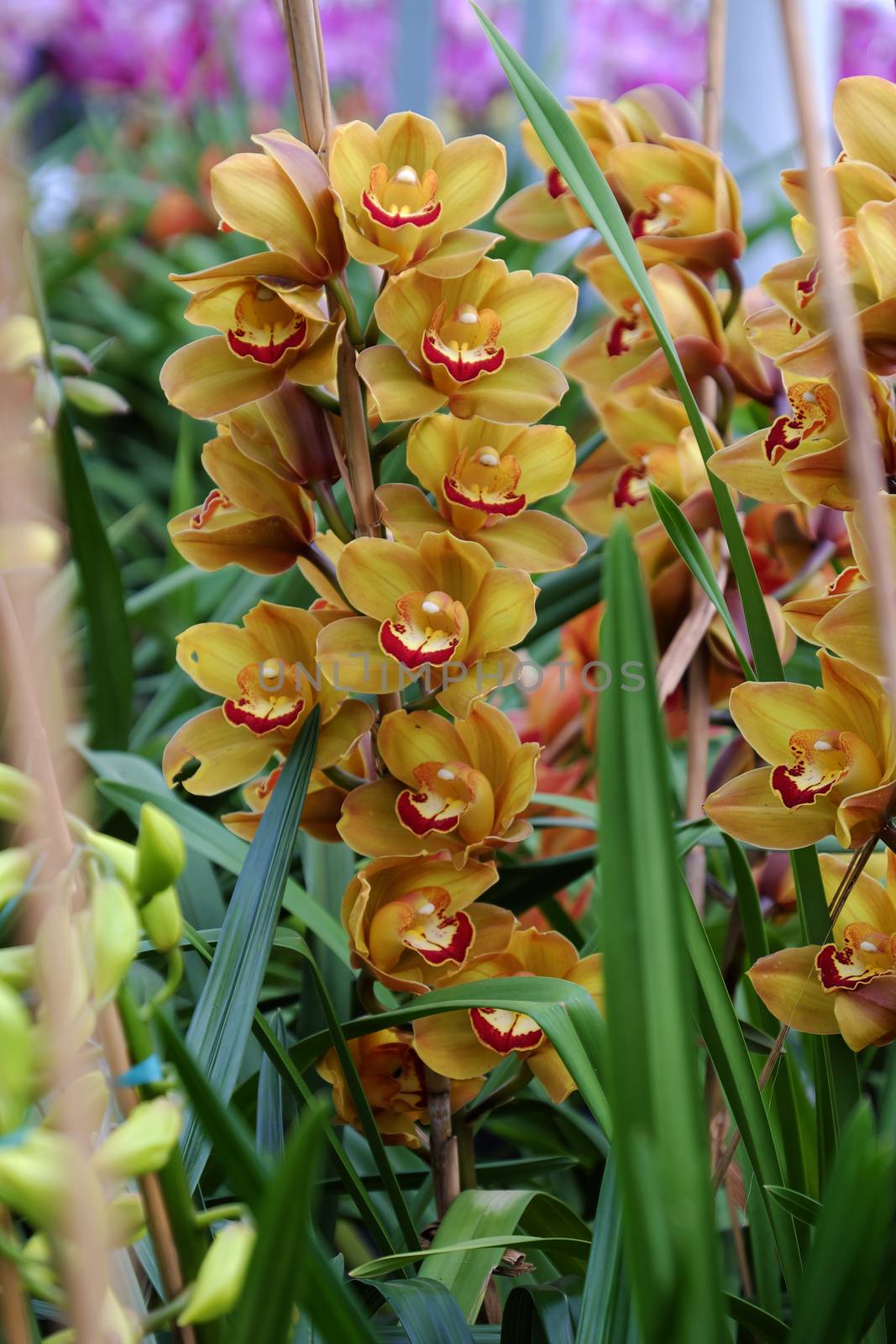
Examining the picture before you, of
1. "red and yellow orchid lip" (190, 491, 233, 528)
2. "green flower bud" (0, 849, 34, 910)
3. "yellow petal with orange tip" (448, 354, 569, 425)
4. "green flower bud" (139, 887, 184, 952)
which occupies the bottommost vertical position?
"green flower bud" (139, 887, 184, 952)

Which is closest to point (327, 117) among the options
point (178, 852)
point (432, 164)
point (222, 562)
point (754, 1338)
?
point (432, 164)

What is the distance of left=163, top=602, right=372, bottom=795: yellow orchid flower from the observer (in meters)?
0.42

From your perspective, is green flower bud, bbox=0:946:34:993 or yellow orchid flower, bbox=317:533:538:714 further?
yellow orchid flower, bbox=317:533:538:714

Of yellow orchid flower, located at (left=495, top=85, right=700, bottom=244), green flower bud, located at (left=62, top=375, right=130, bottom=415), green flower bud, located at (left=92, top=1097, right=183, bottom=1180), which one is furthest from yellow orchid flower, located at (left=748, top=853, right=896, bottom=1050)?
green flower bud, located at (left=62, top=375, right=130, bottom=415)

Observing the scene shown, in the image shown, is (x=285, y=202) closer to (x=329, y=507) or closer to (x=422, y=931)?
(x=329, y=507)

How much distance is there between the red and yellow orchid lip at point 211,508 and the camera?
447 millimetres

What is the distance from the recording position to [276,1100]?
1.42ft

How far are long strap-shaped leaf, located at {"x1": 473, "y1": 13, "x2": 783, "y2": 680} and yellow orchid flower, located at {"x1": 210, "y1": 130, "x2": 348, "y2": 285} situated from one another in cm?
7

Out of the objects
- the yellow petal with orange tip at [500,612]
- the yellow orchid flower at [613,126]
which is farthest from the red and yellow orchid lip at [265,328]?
the yellow orchid flower at [613,126]

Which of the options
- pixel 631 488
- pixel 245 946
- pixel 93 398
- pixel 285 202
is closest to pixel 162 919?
pixel 245 946

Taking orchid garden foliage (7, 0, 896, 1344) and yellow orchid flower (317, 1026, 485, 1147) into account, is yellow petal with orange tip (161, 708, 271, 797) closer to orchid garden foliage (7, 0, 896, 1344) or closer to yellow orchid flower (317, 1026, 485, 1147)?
orchid garden foliage (7, 0, 896, 1344)

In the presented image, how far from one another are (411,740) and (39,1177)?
0.74 ft

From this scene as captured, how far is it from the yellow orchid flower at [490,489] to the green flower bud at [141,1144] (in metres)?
0.24

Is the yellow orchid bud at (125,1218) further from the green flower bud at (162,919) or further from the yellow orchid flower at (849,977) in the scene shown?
the yellow orchid flower at (849,977)
